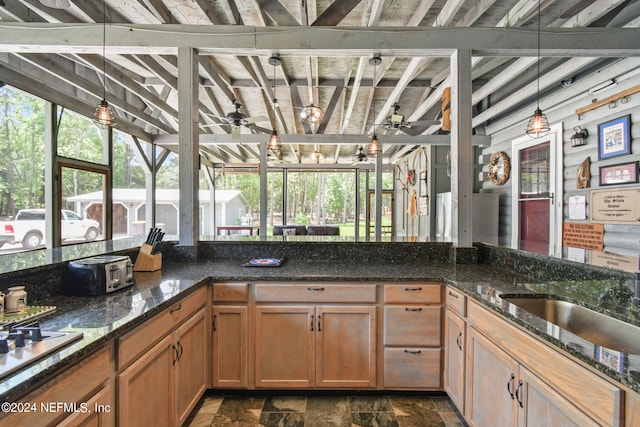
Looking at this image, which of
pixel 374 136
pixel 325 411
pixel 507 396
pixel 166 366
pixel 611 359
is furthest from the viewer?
pixel 374 136

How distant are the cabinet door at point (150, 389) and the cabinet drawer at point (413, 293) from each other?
132 centimetres

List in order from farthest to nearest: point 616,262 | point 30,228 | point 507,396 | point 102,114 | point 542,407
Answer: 1. point 30,228
2. point 102,114
3. point 616,262
4. point 507,396
5. point 542,407

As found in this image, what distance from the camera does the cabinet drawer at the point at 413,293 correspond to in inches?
79.0

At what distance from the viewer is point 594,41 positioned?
241cm

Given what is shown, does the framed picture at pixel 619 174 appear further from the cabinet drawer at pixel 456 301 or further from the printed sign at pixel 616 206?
the cabinet drawer at pixel 456 301

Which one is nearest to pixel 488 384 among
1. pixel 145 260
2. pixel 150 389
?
pixel 150 389

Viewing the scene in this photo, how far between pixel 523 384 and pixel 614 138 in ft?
10.0

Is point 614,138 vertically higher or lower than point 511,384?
→ higher

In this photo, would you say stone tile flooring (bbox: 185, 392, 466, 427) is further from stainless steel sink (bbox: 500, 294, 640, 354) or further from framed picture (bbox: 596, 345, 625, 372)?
framed picture (bbox: 596, 345, 625, 372)

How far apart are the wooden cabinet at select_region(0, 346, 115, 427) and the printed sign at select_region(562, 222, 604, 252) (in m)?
4.24

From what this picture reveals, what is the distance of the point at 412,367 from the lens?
204 cm

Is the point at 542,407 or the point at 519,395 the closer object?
the point at 542,407

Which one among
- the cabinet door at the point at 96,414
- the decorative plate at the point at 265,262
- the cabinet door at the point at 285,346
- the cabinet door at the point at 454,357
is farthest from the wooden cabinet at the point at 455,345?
the cabinet door at the point at 96,414

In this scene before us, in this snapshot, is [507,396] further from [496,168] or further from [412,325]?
A: [496,168]
